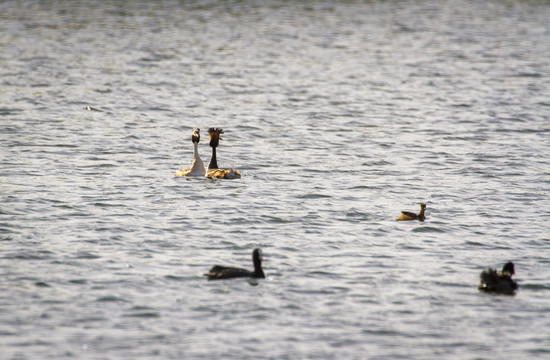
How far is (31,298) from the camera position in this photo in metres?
12.8

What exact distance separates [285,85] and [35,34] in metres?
17.7

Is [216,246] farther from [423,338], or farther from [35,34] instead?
[35,34]

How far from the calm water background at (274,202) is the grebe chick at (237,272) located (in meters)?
0.26

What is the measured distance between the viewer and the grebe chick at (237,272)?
1362 cm

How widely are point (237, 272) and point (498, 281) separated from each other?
405cm

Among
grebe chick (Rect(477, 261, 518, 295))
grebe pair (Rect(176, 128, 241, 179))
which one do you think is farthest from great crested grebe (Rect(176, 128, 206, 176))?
grebe chick (Rect(477, 261, 518, 295))

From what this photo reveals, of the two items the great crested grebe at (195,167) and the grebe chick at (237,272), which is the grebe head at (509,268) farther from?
the great crested grebe at (195,167)

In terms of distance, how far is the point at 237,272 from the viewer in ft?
44.8

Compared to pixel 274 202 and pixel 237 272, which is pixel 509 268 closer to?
pixel 237 272

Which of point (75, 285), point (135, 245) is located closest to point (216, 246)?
point (135, 245)

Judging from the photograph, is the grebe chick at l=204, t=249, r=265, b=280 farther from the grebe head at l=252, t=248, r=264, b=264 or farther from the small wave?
A: the small wave

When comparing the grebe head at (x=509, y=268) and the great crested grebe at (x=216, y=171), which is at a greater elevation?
the great crested grebe at (x=216, y=171)

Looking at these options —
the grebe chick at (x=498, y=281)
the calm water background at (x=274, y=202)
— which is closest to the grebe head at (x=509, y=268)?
the grebe chick at (x=498, y=281)

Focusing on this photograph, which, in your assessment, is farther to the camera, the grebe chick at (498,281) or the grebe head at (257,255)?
the grebe head at (257,255)
